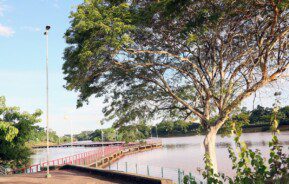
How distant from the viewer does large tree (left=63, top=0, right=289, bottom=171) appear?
12983 millimetres

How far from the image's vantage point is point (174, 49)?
1645cm

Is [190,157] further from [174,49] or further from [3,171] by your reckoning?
[174,49]

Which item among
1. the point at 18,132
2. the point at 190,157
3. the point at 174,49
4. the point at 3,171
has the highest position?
the point at 174,49

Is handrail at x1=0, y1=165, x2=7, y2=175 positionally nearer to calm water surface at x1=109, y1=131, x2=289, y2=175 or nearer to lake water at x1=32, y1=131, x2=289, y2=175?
lake water at x1=32, y1=131, x2=289, y2=175

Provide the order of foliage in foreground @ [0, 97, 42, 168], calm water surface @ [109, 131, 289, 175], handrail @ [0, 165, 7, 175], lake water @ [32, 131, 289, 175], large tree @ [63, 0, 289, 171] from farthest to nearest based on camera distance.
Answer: lake water @ [32, 131, 289, 175] → calm water surface @ [109, 131, 289, 175] → handrail @ [0, 165, 7, 175] → foliage in foreground @ [0, 97, 42, 168] → large tree @ [63, 0, 289, 171]

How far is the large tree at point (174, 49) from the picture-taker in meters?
13.0

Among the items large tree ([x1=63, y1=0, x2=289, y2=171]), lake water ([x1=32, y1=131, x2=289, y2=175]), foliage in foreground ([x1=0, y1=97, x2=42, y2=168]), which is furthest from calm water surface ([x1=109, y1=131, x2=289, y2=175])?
foliage in foreground ([x1=0, y1=97, x2=42, y2=168])

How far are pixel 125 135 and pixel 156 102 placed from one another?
3650 millimetres

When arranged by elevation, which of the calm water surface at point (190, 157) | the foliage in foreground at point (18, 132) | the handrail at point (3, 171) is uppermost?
the foliage in foreground at point (18, 132)

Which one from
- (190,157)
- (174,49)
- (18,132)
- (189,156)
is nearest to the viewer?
(174,49)

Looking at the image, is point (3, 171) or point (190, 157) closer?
point (3, 171)

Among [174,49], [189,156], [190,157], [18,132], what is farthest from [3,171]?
[189,156]

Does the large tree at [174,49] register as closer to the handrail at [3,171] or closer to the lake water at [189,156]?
the lake water at [189,156]

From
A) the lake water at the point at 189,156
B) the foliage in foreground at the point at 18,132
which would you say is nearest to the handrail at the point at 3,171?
the foliage in foreground at the point at 18,132
